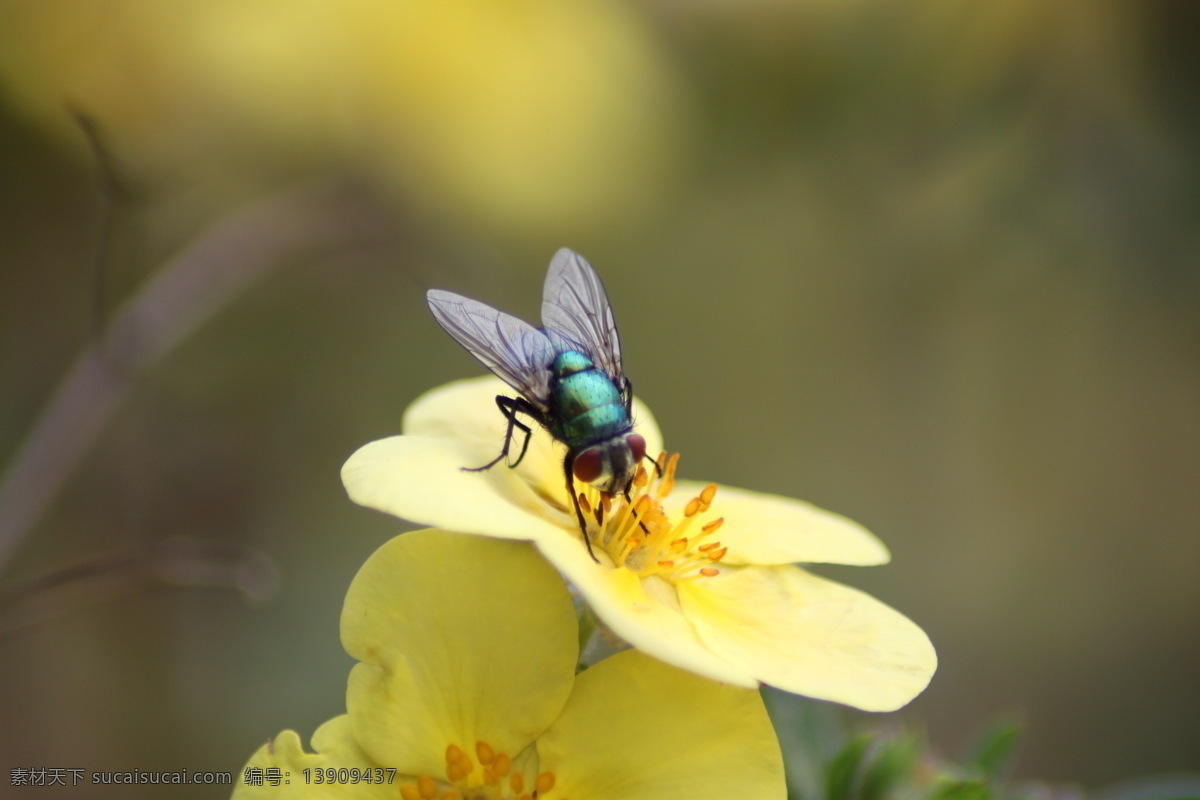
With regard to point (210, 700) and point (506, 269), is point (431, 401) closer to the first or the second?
point (210, 700)

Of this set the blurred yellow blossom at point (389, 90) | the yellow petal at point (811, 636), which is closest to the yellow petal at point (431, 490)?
the yellow petal at point (811, 636)

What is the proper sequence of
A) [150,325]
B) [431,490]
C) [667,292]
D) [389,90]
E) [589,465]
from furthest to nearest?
[667,292] < [389,90] < [150,325] < [589,465] < [431,490]

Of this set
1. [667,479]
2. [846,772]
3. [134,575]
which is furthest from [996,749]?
[134,575]

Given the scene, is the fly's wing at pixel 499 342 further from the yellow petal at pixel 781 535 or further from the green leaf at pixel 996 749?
the green leaf at pixel 996 749

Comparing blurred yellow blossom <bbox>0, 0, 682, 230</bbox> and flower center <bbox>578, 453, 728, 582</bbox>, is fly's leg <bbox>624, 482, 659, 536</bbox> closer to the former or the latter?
flower center <bbox>578, 453, 728, 582</bbox>

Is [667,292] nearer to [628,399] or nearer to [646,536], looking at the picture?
[628,399]

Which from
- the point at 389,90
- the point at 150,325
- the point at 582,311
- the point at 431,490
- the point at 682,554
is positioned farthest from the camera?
the point at 389,90

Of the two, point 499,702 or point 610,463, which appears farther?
point 610,463
